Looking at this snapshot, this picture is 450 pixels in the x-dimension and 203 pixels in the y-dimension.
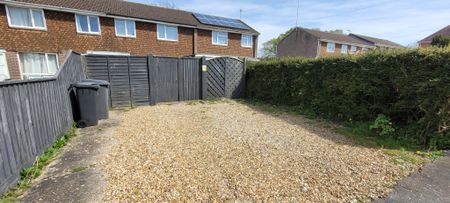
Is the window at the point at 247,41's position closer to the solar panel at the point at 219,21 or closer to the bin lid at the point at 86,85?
the solar panel at the point at 219,21

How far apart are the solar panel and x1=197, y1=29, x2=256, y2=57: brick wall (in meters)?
0.74

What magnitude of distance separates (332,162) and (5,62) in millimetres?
15089

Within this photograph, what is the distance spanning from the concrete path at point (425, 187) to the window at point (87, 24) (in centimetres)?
1519

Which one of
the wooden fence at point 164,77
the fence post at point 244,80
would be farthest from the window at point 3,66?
the fence post at point 244,80

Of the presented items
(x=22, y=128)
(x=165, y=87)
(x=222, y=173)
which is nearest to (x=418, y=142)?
(x=222, y=173)

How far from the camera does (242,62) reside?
36.5 ft

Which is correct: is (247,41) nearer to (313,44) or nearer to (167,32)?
(167,32)

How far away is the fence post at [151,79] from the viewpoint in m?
8.75

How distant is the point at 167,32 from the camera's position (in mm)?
15484

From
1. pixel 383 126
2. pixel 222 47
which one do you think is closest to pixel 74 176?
pixel 383 126

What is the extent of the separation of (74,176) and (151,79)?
238 inches

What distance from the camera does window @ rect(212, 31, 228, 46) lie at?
57.2 ft

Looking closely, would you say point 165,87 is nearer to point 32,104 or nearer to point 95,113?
point 95,113

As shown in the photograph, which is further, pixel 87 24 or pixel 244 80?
pixel 87 24
